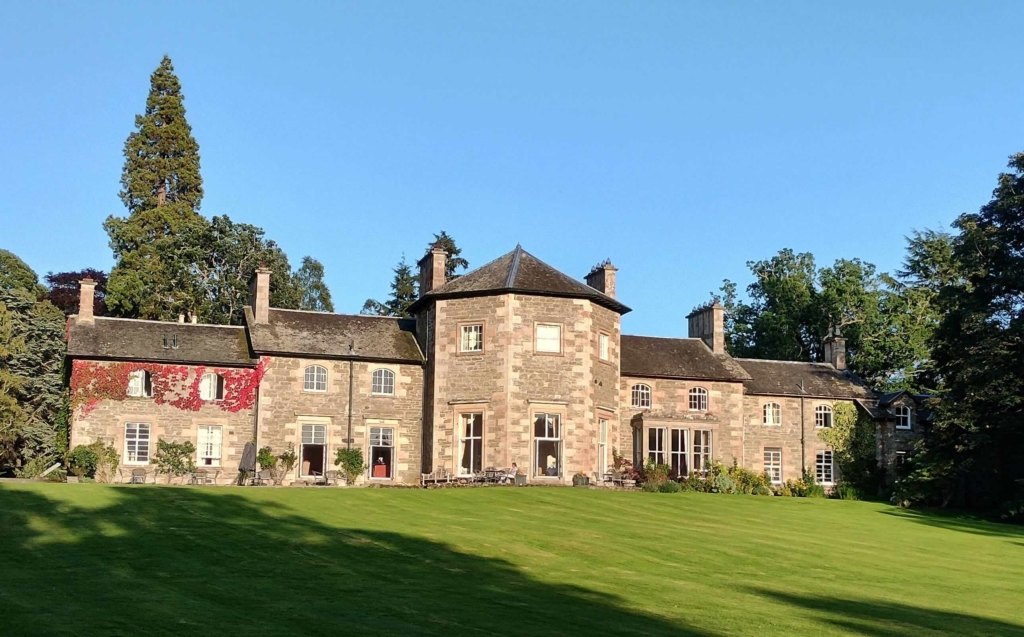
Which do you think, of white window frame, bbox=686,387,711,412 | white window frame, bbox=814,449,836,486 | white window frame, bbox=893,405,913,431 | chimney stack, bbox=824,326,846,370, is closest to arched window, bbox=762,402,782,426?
white window frame, bbox=814,449,836,486

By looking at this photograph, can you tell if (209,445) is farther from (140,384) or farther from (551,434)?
(551,434)

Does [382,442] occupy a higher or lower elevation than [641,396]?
lower

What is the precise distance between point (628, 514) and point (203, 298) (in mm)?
38264

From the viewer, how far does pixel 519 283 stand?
39.8 m

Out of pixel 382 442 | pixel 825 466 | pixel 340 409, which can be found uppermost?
pixel 340 409

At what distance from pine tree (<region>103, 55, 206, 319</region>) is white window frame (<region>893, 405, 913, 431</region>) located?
126ft

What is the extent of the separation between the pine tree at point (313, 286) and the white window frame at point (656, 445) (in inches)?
1872

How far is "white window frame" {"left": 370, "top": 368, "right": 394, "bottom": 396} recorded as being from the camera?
42594mm

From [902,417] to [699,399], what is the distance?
10.5 m

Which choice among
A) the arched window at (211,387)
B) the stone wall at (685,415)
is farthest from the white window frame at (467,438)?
the arched window at (211,387)

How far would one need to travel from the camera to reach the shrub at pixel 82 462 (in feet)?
125

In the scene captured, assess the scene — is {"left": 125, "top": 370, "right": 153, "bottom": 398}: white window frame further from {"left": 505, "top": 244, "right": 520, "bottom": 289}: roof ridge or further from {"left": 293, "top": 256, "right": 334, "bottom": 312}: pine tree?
{"left": 293, "top": 256, "right": 334, "bottom": 312}: pine tree

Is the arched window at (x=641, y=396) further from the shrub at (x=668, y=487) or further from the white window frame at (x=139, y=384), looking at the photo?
the white window frame at (x=139, y=384)

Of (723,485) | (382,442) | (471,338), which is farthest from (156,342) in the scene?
(723,485)
